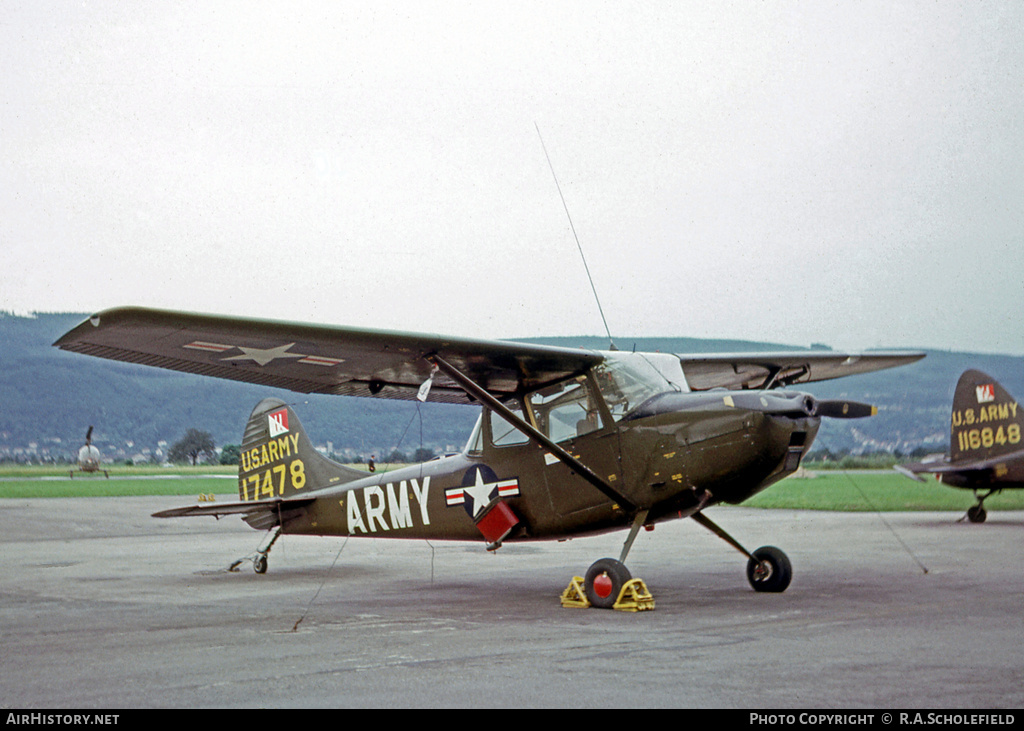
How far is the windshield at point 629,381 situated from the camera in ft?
28.2

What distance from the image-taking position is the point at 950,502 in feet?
87.0

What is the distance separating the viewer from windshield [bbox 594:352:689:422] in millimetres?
8586

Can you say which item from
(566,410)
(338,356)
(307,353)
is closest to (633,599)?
(566,410)

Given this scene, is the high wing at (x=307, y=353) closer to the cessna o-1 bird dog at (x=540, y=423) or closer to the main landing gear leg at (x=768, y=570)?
the cessna o-1 bird dog at (x=540, y=423)

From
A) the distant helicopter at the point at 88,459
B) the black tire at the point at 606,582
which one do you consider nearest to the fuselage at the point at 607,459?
the black tire at the point at 606,582

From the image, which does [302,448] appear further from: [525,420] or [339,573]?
[525,420]

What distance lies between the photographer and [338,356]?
343 inches

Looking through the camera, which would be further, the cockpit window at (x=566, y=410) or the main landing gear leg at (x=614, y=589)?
the cockpit window at (x=566, y=410)

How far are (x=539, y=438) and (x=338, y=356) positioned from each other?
214 cm

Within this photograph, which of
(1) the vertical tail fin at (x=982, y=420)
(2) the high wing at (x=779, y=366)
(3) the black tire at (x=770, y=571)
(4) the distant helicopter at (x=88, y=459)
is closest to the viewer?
(3) the black tire at (x=770, y=571)

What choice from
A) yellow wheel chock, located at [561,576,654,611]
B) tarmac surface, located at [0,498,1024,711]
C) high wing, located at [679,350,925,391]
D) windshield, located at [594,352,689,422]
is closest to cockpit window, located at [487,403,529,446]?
windshield, located at [594,352,689,422]

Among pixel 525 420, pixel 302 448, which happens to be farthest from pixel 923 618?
pixel 302 448

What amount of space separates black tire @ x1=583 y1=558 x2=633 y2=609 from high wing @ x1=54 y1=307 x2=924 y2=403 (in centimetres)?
196

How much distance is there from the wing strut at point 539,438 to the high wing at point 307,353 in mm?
231
